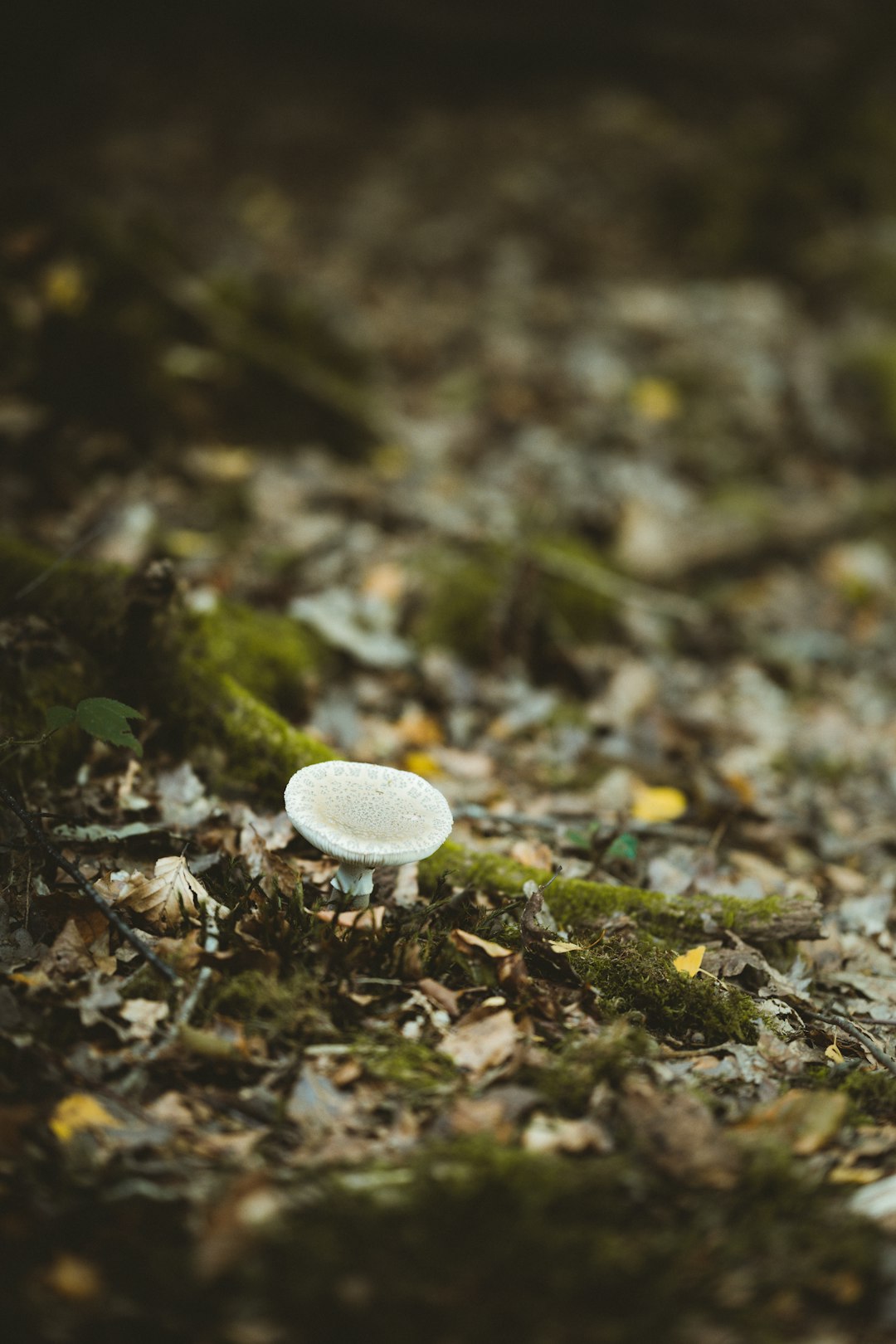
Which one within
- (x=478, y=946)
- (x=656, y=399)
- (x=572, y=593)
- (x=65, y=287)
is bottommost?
(x=478, y=946)

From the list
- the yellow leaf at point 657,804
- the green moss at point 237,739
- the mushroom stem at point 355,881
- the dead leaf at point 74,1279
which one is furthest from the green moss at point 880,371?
the dead leaf at point 74,1279

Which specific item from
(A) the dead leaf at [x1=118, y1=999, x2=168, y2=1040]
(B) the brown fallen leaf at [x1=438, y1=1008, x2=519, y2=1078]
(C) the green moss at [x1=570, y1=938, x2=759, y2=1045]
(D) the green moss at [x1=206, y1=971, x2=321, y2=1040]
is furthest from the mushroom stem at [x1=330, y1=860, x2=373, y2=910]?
(C) the green moss at [x1=570, y1=938, x2=759, y2=1045]

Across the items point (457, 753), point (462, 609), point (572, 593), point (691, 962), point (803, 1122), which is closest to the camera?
point (803, 1122)

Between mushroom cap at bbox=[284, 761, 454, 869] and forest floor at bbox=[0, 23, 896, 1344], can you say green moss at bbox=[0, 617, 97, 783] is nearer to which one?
forest floor at bbox=[0, 23, 896, 1344]

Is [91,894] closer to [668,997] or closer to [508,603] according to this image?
[668,997]

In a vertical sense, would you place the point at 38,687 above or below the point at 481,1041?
above

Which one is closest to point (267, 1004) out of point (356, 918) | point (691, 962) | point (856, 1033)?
point (356, 918)

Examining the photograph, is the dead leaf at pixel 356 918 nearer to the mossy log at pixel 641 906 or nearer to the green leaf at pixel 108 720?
the mossy log at pixel 641 906
